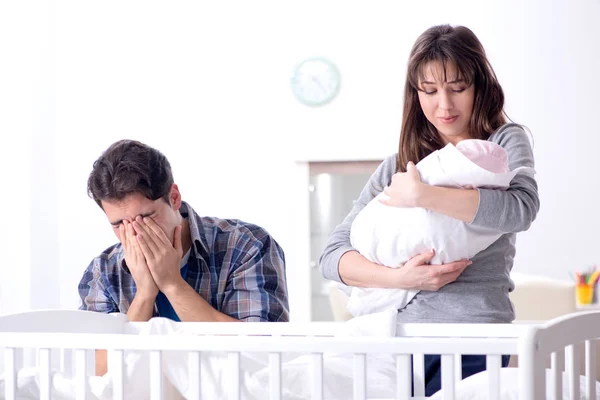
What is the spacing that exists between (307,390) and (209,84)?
3.82m

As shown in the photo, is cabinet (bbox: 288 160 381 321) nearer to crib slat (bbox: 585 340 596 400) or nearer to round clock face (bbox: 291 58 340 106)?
round clock face (bbox: 291 58 340 106)

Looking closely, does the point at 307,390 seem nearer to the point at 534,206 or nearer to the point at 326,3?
the point at 534,206

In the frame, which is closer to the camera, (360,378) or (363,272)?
(360,378)

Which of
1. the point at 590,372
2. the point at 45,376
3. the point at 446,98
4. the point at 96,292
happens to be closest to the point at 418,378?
the point at 590,372

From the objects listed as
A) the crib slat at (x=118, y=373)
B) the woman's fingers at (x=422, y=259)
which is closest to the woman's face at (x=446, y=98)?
the woman's fingers at (x=422, y=259)

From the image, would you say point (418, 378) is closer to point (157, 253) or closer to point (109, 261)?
point (157, 253)

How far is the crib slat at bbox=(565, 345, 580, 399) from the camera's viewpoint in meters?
1.13

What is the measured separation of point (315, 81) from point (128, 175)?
3.23 meters

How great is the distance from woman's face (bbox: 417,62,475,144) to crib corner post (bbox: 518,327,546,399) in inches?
20.8

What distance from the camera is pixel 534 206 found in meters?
1.31

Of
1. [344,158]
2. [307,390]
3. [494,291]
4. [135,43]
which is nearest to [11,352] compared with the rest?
[307,390]

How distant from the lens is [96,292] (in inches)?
69.7

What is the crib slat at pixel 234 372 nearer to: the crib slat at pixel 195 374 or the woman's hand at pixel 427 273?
the crib slat at pixel 195 374

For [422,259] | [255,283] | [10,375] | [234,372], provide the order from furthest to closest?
1. [255,283]
2. [422,259]
3. [10,375]
4. [234,372]
